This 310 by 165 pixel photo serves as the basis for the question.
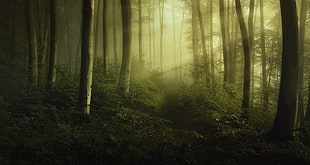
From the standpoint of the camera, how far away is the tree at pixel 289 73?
300 inches

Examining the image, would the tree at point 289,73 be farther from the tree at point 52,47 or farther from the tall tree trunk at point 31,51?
the tall tree trunk at point 31,51

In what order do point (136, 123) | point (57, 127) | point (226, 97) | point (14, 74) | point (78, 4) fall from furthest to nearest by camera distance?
point (78, 4) → point (14, 74) → point (226, 97) → point (136, 123) → point (57, 127)

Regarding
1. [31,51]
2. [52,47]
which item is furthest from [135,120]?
[31,51]

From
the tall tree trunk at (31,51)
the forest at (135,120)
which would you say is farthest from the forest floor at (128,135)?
the tall tree trunk at (31,51)

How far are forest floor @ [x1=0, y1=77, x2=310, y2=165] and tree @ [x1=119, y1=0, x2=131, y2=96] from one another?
1.66ft

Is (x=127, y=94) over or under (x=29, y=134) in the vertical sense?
over

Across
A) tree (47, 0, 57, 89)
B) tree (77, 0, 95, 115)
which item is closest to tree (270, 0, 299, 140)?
tree (77, 0, 95, 115)

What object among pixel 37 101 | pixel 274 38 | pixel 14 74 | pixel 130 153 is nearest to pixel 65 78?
pixel 37 101

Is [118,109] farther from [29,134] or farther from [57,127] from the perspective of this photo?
[29,134]

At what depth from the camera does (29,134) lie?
664cm

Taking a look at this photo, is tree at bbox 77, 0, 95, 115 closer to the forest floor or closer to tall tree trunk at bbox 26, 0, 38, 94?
the forest floor

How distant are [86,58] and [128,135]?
378 centimetres

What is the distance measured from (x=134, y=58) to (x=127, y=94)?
8.37 meters

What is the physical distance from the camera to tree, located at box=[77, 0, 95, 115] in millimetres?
8430
